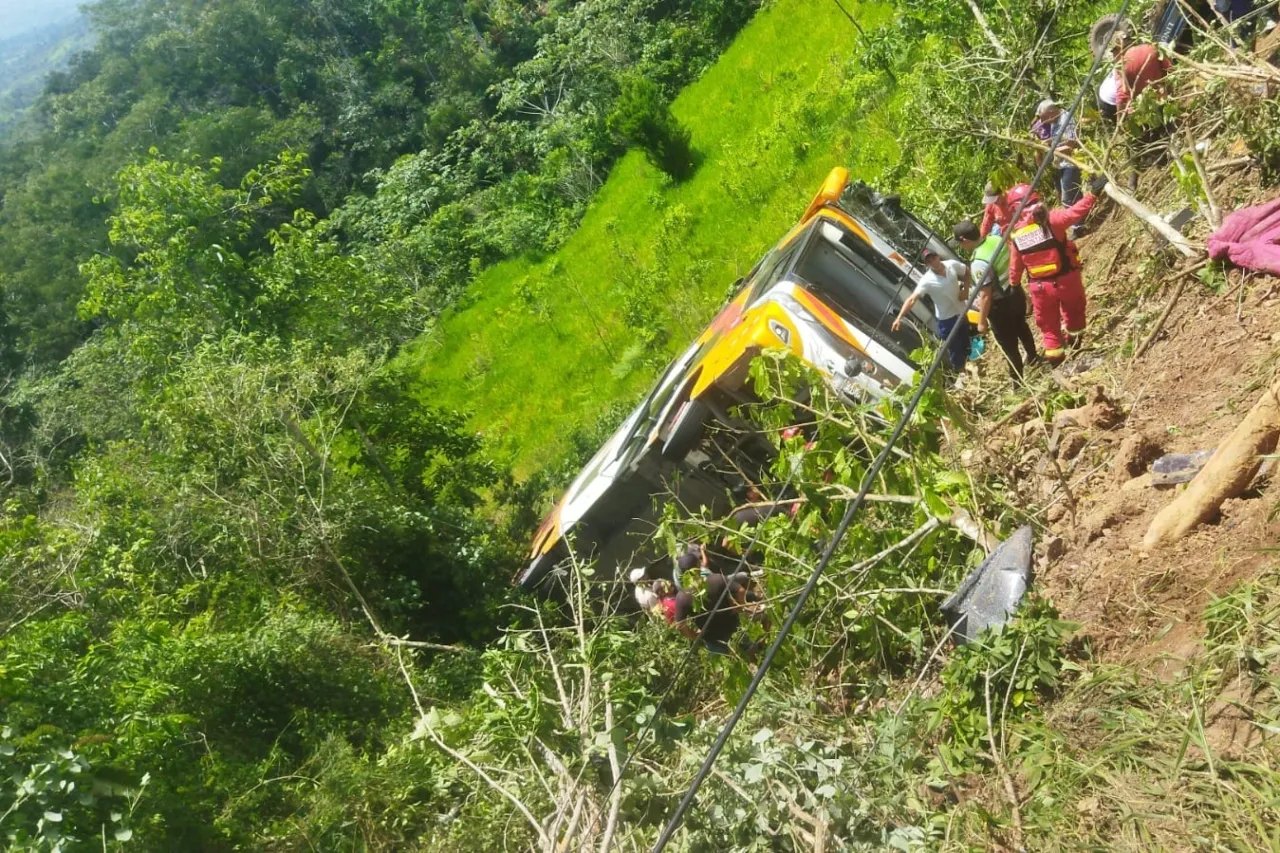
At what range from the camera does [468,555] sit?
940 cm

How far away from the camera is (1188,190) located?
16.8ft

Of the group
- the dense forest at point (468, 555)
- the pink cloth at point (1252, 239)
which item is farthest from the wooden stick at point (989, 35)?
the pink cloth at point (1252, 239)

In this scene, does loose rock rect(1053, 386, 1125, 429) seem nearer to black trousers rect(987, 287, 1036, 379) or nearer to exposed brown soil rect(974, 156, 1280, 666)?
exposed brown soil rect(974, 156, 1280, 666)

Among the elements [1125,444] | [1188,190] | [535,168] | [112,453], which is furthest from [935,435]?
[535,168]

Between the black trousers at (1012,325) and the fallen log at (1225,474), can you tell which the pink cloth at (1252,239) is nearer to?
the fallen log at (1225,474)

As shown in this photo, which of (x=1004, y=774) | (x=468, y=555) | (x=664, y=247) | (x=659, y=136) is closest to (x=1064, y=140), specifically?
(x=1004, y=774)

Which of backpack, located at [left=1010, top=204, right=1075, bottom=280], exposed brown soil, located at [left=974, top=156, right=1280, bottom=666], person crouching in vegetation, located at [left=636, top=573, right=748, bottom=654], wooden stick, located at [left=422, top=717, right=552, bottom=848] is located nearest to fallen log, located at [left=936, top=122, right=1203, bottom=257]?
exposed brown soil, located at [left=974, top=156, right=1280, bottom=666]

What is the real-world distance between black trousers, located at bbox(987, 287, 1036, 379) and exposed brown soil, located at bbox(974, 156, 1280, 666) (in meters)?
0.43

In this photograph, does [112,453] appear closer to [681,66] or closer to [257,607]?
[257,607]

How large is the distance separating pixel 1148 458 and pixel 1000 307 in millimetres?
1984

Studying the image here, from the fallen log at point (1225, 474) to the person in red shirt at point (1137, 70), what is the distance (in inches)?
136

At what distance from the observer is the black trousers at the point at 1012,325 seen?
5.97 m

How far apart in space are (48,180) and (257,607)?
3413 cm

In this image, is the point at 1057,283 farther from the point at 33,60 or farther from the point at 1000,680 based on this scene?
the point at 33,60
